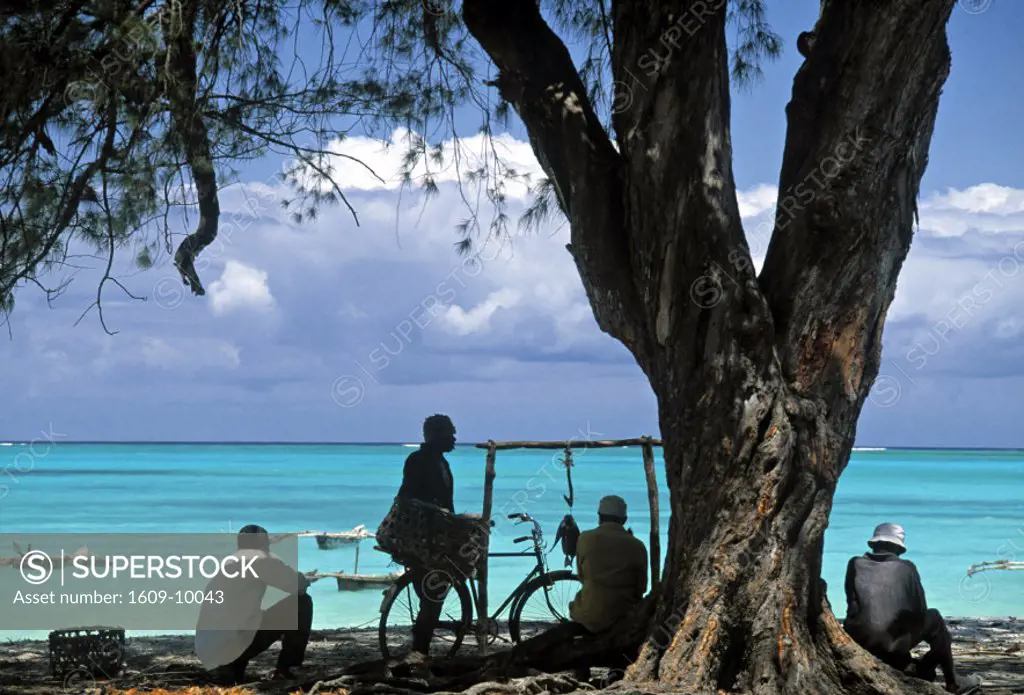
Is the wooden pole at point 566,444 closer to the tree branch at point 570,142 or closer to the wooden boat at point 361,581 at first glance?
the tree branch at point 570,142

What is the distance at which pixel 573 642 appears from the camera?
5.92 m

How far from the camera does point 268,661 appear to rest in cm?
738

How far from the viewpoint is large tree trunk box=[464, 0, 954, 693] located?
528 cm

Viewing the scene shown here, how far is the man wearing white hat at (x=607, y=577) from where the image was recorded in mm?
5969

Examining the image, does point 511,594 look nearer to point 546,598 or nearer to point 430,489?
point 546,598

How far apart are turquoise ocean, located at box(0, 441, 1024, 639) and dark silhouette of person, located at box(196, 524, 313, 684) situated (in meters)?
2.08

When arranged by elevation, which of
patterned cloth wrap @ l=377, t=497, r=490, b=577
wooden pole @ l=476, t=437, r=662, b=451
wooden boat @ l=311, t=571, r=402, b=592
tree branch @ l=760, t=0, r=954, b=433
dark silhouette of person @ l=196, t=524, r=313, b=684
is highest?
tree branch @ l=760, t=0, r=954, b=433

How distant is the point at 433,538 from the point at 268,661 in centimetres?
159

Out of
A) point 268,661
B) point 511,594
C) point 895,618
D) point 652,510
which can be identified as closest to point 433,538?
point 511,594

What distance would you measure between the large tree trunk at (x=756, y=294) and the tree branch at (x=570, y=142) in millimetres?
18

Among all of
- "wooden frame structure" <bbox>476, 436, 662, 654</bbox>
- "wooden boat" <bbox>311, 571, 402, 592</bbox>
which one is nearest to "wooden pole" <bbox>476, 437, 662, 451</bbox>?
"wooden frame structure" <bbox>476, 436, 662, 654</bbox>

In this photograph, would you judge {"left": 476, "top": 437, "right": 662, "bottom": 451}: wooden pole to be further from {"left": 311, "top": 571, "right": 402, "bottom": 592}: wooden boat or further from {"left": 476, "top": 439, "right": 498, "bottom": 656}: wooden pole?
{"left": 311, "top": 571, "right": 402, "bottom": 592}: wooden boat

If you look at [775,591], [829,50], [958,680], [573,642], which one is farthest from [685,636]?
[829,50]

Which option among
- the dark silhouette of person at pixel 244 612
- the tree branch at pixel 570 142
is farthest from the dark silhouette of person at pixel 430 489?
the tree branch at pixel 570 142
